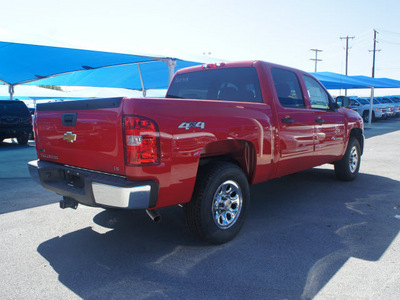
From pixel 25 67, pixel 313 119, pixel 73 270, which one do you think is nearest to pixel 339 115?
pixel 313 119

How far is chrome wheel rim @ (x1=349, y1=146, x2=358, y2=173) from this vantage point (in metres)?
6.34

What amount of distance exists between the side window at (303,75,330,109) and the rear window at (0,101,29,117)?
11839 millimetres

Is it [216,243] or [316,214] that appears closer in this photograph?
[216,243]

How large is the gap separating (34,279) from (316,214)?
3.31 metres

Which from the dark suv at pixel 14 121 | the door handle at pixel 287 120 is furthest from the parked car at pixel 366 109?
the door handle at pixel 287 120

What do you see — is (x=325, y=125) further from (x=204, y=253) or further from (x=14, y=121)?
(x=14, y=121)

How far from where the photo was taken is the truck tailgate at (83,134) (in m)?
2.85

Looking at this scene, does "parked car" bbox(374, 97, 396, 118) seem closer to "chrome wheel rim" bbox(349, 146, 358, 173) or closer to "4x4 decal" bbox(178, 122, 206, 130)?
"chrome wheel rim" bbox(349, 146, 358, 173)

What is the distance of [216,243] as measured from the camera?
137 inches

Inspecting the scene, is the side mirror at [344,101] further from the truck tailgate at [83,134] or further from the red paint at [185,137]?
the truck tailgate at [83,134]

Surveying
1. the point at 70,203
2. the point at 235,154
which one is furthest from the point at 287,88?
the point at 70,203

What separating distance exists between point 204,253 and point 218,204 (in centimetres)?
50

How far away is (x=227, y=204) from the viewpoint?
3.60 m

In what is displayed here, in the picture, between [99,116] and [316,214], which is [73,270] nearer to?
[99,116]
